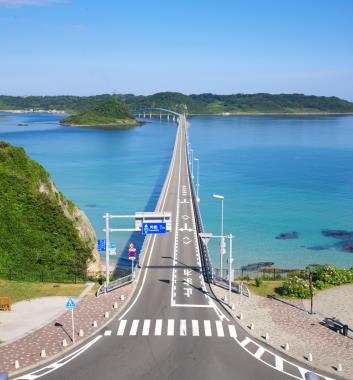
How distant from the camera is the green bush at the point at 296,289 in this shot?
3400cm

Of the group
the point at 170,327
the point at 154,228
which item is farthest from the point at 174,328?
the point at 154,228

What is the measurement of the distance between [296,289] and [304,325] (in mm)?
5437

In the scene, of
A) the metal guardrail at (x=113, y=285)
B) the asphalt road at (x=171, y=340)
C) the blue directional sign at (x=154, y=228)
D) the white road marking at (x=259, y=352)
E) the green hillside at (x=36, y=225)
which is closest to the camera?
the asphalt road at (x=171, y=340)

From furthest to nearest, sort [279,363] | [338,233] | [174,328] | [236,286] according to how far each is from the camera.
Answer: [338,233] → [236,286] → [174,328] → [279,363]

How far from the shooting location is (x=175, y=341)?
84.7ft

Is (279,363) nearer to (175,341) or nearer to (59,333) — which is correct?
(175,341)

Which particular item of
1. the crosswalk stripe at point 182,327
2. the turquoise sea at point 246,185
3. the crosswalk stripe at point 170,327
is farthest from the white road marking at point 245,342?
the turquoise sea at point 246,185

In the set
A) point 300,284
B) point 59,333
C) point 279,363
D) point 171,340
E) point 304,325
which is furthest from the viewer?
point 300,284

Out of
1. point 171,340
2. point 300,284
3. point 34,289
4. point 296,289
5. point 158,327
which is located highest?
point 300,284

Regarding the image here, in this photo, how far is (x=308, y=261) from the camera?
181 ft

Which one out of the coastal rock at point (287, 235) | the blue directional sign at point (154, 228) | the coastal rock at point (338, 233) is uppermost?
the blue directional sign at point (154, 228)

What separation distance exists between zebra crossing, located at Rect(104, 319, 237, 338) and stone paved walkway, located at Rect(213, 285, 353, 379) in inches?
59.5

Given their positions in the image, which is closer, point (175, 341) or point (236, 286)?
point (175, 341)

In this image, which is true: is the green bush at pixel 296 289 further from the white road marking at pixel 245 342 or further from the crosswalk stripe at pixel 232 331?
the white road marking at pixel 245 342
